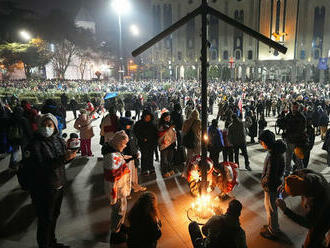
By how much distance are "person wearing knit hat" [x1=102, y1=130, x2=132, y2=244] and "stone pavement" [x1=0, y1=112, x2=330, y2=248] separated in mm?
313

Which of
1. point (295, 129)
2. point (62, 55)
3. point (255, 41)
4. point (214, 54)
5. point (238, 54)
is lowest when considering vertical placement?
point (295, 129)

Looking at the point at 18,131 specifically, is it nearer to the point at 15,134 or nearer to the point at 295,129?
the point at 15,134

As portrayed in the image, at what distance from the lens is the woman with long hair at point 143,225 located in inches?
106

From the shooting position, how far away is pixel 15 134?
725 centimetres

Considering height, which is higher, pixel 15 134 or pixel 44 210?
pixel 15 134

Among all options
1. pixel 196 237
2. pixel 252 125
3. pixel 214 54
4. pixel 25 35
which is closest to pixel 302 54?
pixel 214 54

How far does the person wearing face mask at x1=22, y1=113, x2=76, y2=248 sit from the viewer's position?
3.43 m

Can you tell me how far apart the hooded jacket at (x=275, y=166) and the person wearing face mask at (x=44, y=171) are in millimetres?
2855

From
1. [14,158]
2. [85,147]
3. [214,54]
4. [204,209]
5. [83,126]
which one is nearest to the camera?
[204,209]

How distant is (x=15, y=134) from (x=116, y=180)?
4.78 m

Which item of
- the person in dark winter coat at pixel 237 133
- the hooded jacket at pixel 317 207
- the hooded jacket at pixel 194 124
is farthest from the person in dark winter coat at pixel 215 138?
the hooded jacket at pixel 317 207

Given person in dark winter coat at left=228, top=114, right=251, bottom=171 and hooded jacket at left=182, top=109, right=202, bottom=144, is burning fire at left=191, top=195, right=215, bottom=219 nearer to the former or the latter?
hooded jacket at left=182, top=109, right=202, bottom=144

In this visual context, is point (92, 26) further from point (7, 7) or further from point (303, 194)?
point (303, 194)

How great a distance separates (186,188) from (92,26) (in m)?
78.5
